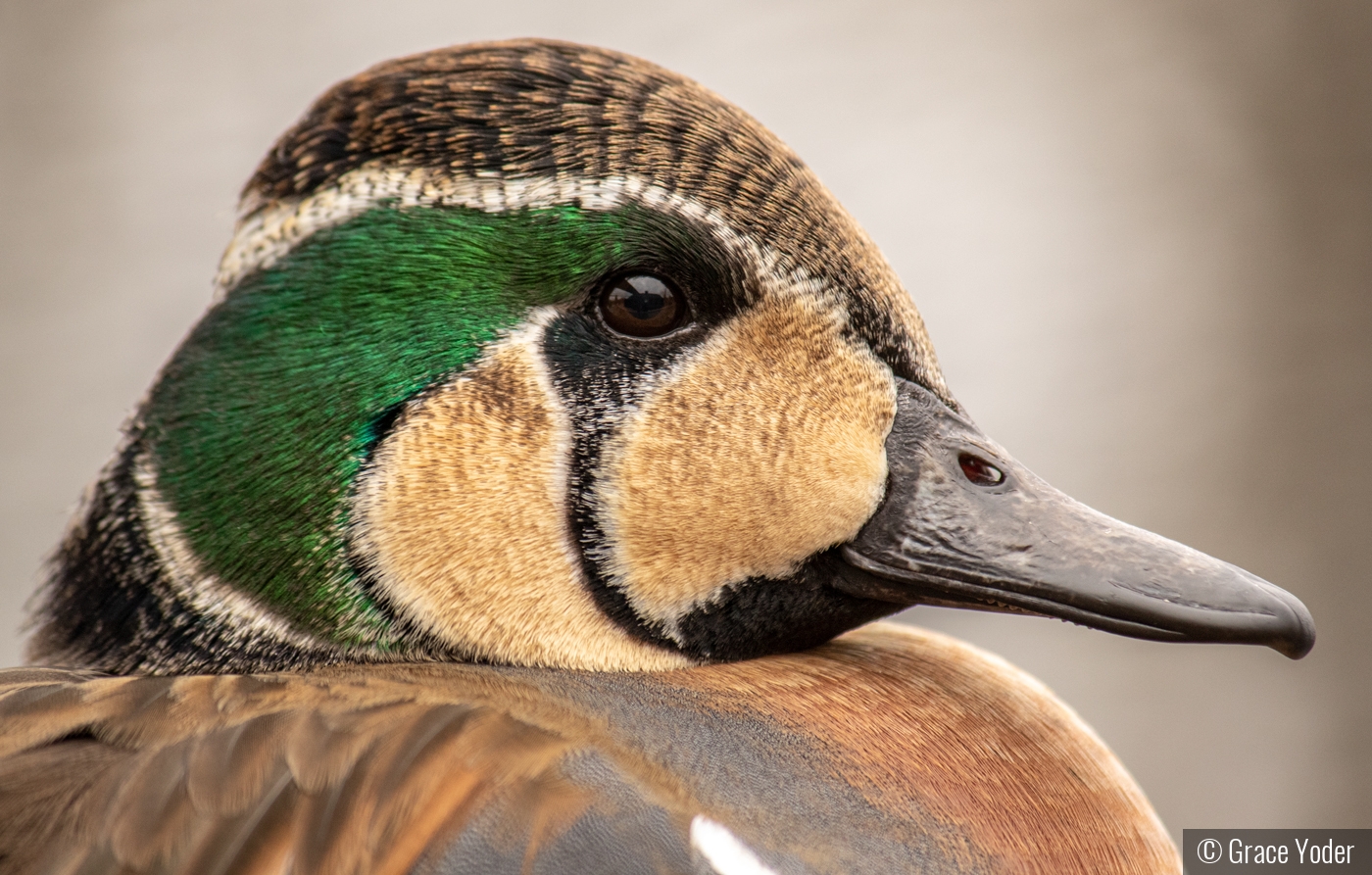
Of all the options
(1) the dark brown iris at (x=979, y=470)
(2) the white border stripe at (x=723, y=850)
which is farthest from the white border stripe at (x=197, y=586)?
(1) the dark brown iris at (x=979, y=470)

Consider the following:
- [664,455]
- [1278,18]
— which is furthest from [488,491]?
[1278,18]

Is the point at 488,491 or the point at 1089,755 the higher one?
the point at 488,491

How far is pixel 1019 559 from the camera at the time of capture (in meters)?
0.73

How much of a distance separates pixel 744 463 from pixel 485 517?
153 mm

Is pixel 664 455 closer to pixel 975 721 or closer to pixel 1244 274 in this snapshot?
pixel 975 721

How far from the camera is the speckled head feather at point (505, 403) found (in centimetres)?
72

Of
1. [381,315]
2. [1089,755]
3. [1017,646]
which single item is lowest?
[1017,646]

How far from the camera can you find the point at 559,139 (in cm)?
73

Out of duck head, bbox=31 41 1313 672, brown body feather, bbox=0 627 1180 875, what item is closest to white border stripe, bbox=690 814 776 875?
brown body feather, bbox=0 627 1180 875

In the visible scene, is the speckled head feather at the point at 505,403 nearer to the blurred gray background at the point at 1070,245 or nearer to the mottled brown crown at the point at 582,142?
the mottled brown crown at the point at 582,142

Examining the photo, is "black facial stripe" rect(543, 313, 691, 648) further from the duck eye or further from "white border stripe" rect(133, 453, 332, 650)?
"white border stripe" rect(133, 453, 332, 650)

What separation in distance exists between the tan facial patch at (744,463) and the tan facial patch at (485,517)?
4 centimetres

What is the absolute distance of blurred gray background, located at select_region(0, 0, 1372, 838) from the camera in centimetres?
Result: 271

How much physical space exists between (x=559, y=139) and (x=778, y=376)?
0.62 feet
